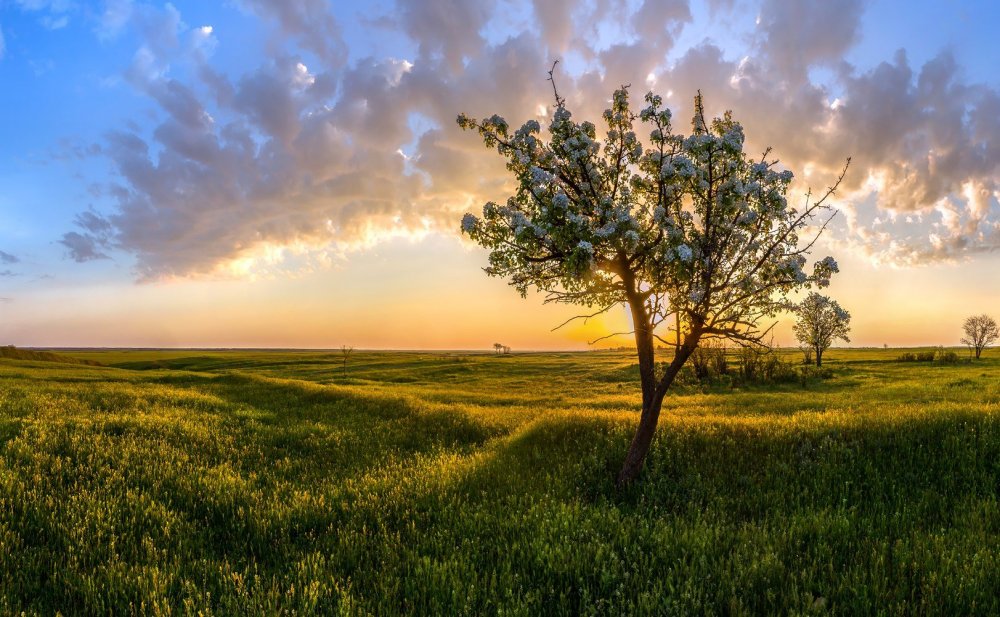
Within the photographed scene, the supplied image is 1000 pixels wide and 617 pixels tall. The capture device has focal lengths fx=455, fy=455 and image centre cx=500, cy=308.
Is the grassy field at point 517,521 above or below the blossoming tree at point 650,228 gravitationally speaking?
below

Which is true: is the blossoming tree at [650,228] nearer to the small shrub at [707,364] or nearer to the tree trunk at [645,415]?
the tree trunk at [645,415]

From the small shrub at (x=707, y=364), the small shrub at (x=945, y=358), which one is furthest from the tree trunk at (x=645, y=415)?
the small shrub at (x=945, y=358)

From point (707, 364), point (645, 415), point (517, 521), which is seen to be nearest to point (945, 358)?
point (707, 364)

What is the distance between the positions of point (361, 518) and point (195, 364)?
111 metres

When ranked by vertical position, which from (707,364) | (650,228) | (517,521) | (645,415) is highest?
(650,228)

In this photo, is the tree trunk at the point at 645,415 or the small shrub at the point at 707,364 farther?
the small shrub at the point at 707,364

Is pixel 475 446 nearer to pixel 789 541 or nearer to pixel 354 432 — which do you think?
pixel 354 432

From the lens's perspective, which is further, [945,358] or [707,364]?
[945,358]

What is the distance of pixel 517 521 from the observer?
21.3ft

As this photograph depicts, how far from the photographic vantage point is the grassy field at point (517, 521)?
4.79 meters

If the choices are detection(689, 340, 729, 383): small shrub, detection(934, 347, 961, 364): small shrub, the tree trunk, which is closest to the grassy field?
the tree trunk

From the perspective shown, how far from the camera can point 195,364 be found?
97.9 metres

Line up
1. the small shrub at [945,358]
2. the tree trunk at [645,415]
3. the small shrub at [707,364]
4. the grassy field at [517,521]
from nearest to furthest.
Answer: the grassy field at [517,521] < the tree trunk at [645,415] < the small shrub at [707,364] < the small shrub at [945,358]

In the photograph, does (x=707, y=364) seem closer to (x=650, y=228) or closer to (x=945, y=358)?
(x=650, y=228)
